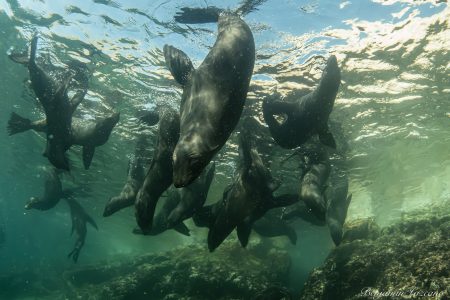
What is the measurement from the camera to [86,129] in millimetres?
8992

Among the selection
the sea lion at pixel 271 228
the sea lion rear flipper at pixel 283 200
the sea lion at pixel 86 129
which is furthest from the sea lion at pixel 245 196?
the sea lion at pixel 271 228

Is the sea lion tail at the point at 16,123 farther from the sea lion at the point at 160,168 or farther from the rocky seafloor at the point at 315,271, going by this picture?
the rocky seafloor at the point at 315,271

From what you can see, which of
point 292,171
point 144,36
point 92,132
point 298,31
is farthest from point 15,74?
point 292,171

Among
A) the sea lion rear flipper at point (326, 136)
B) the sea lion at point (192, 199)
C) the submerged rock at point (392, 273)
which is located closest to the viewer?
the submerged rock at point (392, 273)

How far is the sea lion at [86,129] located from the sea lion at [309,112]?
161 inches

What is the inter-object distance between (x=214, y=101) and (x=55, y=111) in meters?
5.17

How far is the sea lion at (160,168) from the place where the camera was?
5.14m

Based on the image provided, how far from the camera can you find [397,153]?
2053 centimetres

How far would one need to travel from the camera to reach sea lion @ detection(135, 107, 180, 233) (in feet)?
16.9

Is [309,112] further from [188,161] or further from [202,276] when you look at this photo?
[202,276]

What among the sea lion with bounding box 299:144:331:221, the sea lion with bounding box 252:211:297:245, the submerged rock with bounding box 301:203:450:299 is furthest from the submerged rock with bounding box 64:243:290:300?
the sea lion with bounding box 299:144:331:221

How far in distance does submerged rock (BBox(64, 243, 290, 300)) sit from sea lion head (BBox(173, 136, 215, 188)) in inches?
472

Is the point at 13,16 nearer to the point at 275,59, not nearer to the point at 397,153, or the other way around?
the point at 275,59

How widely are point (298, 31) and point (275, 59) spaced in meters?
1.32
